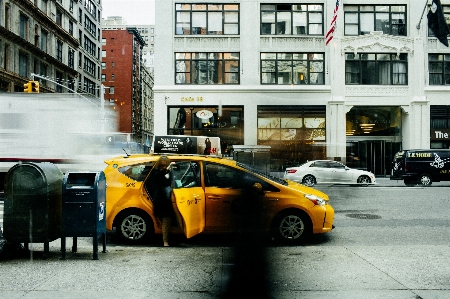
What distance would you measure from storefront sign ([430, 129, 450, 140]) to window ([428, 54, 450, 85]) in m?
2.90

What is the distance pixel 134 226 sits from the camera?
7242 millimetres

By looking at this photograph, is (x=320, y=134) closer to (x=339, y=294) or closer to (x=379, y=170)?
(x=339, y=294)

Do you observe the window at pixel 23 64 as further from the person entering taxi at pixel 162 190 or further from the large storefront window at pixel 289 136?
the large storefront window at pixel 289 136

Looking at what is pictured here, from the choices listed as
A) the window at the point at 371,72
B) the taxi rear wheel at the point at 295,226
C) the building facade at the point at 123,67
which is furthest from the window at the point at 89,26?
the taxi rear wheel at the point at 295,226

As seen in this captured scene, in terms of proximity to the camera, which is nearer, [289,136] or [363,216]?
[289,136]

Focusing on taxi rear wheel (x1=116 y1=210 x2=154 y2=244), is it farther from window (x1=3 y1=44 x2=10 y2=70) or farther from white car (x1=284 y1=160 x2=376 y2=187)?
window (x1=3 y1=44 x2=10 y2=70)

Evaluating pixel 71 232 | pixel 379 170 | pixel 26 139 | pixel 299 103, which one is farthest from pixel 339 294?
pixel 379 170

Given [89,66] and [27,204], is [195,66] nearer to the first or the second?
[27,204]

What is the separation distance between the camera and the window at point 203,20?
86.8ft

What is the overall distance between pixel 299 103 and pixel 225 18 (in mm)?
24748

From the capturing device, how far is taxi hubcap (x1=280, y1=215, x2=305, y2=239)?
280 inches

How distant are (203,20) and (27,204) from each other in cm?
2296

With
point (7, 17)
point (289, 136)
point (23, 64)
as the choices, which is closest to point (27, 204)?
→ point (289, 136)

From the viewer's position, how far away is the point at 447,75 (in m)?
26.4
